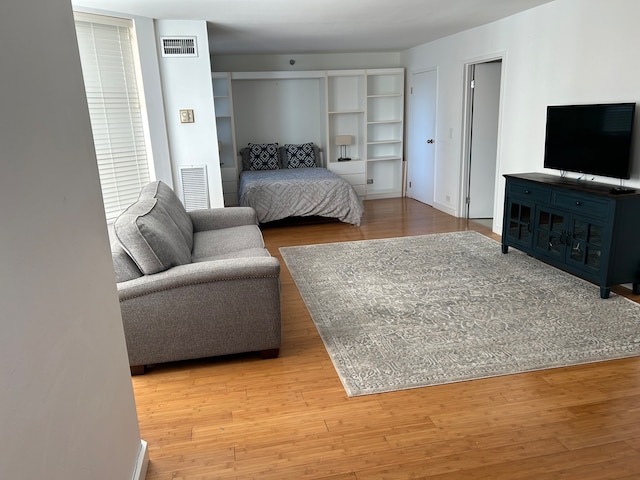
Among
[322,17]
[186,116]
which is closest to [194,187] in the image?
[186,116]

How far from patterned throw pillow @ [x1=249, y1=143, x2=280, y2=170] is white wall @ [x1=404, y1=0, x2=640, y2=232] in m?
2.57

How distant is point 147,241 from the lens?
2607mm

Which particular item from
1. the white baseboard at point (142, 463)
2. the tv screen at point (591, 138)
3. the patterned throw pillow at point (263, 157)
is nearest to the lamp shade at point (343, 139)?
the patterned throw pillow at point (263, 157)

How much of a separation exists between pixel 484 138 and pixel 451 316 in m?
3.51

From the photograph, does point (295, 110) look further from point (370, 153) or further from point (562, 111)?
point (562, 111)

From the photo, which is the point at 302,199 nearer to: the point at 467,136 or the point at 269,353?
the point at 467,136

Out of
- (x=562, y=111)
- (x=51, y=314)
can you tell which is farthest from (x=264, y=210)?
(x=51, y=314)

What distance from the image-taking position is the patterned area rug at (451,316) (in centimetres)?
265

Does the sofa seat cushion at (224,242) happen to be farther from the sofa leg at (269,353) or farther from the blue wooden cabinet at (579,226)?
the blue wooden cabinet at (579,226)

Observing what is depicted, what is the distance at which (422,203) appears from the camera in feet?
24.4

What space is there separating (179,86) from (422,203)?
4240 millimetres

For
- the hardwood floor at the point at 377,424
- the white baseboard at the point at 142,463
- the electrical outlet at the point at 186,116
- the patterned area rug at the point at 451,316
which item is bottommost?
the hardwood floor at the point at 377,424

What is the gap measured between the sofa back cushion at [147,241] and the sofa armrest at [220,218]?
1.30m

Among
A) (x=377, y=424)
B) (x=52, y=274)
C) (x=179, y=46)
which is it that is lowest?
(x=377, y=424)
